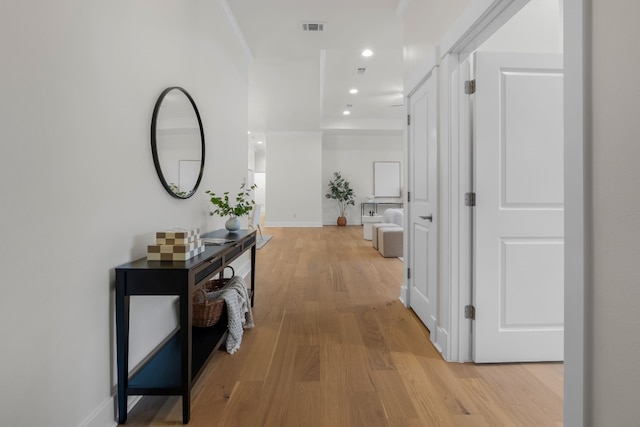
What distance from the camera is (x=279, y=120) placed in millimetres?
7871

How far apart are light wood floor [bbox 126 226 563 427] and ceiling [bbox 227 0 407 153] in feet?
9.35

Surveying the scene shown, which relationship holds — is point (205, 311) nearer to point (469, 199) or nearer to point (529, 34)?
point (469, 199)

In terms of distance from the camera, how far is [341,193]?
9.66 m

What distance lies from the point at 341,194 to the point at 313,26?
6551 millimetres

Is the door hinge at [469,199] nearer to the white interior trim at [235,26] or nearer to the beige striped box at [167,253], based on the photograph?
the beige striped box at [167,253]

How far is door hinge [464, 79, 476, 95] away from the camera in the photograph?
1.83m

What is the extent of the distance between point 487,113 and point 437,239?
0.85 meters

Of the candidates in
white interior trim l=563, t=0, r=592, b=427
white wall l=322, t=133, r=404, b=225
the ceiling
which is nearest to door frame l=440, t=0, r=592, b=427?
white interior trim l=563, t=0, r=592, b=427

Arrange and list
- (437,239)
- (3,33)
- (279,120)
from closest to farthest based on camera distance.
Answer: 1. (3,33)
2. (437,239)
3. (279,120)

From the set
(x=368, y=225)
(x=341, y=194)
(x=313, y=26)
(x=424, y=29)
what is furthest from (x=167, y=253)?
(x=341, y=194)

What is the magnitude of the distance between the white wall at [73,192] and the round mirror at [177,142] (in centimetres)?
6

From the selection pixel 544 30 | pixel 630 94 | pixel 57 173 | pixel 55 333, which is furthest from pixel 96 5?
pixel 544 30

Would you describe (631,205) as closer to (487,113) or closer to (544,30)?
(487,113)

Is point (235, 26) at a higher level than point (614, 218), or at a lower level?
higher
